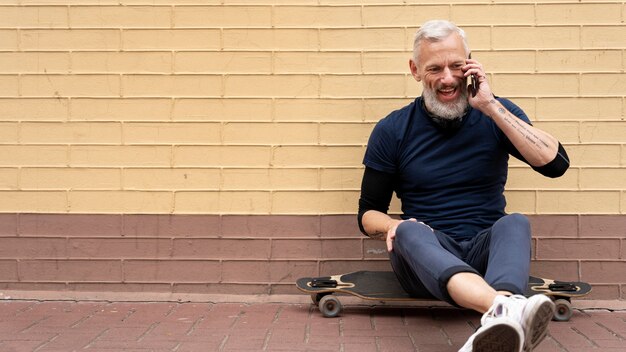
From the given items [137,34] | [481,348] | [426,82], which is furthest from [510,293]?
[137,34]

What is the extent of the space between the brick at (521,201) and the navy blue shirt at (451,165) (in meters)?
0.53

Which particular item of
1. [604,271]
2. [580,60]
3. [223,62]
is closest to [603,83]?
[580,60]

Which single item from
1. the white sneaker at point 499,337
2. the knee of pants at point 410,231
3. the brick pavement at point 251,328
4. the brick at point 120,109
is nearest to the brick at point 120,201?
the brick at point 120,109

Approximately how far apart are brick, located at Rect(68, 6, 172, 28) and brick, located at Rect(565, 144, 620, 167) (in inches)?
106

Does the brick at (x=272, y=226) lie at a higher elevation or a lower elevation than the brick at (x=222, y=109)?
lower

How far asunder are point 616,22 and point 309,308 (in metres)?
2.63

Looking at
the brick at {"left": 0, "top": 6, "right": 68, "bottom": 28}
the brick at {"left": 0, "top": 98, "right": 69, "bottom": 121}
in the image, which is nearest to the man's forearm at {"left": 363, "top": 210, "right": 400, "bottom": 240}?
the brick at {"left": 0, "top": 98, "right": 69, "bottom": 121}

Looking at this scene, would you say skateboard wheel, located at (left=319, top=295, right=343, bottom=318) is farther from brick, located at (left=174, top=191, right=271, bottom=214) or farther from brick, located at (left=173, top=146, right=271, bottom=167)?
brick, located at (left=173, top=146, right=271, bottom=167)

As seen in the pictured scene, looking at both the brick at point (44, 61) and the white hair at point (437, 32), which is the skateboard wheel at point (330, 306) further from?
the brick at point (44, 61)

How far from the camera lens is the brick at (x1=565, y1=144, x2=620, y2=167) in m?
4.99

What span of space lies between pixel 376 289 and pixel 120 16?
2366mm

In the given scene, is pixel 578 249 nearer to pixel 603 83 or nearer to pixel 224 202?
pixel 603 83

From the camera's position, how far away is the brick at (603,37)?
4973mm

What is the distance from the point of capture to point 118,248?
5105 millimetres
